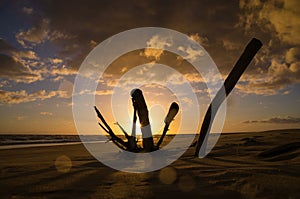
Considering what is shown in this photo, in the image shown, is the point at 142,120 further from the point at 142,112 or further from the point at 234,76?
the point at 234,76

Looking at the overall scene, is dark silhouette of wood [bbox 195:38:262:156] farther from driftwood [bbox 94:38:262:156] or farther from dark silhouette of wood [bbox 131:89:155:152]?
dark silhouette of wood [bbox 131:89:155:152]

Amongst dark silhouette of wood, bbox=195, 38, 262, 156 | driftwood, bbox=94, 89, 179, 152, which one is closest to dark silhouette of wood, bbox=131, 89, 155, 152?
driftwood, bbox=94, 89, 179, 152

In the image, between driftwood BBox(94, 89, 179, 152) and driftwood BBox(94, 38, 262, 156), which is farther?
driftwood BBox(94, 89, 179, 152)

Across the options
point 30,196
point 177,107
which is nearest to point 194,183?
point 30,196

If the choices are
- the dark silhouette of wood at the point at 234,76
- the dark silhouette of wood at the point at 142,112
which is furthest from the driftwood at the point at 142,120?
the dark silhouette of wood at the point at 234,76

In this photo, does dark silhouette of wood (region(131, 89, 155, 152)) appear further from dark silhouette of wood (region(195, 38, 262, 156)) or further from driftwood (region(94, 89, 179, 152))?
dark silhouette of wood (region(195, 38, 262, 156))

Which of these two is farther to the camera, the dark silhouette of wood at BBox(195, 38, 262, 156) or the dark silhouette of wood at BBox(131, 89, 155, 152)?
the dark silhouette of wood at BBox(131, 89, 155, 152)

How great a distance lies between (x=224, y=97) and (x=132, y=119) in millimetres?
3015

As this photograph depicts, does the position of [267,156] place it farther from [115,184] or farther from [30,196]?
[30,196]

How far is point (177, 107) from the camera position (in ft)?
23.0

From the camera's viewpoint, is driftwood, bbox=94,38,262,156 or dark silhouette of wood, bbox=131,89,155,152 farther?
dark silhouette of wood, bbox=131,89,155,152

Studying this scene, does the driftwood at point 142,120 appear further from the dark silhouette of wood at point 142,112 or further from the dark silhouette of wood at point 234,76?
the dark silhouette of wood at point 234,76

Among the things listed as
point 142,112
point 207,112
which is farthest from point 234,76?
point 142,112

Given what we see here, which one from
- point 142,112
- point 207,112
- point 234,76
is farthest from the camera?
point 142,112
